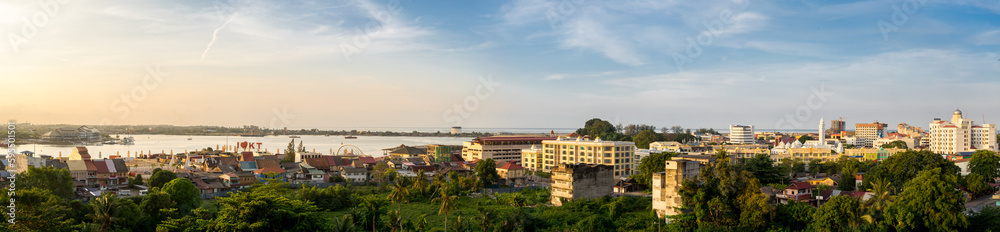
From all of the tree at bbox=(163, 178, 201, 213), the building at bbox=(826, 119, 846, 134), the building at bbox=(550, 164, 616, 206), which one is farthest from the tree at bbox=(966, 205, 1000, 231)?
the building at bbox=(826, 119, 846, 134)

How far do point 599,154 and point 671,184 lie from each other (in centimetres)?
1676

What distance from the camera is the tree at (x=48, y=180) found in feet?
61.7

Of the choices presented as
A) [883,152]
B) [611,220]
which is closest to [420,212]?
[611,220]

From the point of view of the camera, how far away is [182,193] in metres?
19.9

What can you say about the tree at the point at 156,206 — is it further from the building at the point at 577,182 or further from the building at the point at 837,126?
the building at the point at 837,126

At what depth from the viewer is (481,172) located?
29203mm

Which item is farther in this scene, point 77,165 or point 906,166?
point 77,165

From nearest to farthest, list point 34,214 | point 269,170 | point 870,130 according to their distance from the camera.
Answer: point 34,214
point 269,170
point 870,130

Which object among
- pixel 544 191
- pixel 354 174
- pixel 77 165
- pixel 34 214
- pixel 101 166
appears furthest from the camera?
pixel 354 174

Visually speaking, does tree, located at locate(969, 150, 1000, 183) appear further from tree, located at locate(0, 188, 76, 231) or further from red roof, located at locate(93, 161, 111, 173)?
red roof, located at locate(93, 161, 111, 173)

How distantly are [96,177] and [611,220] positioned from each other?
76.2 ft

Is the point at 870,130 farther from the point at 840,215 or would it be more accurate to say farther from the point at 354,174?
the point at 840,215

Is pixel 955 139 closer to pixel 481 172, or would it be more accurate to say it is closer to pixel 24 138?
pixel 481 172

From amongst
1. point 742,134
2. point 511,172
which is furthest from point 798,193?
point 742,134
